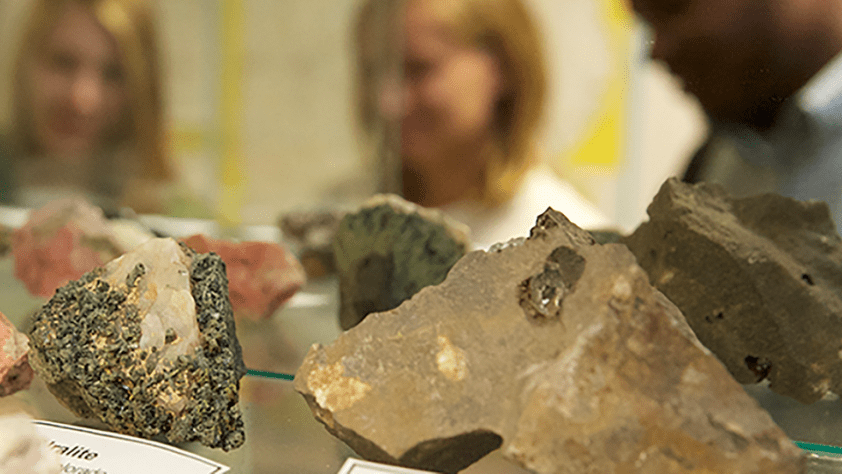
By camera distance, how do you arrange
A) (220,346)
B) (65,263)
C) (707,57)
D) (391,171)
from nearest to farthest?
(220,346) < (707,57) < (65,263) < (391,171)

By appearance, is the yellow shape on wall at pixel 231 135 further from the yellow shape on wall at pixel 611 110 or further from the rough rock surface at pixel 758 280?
the rough rock surface at pixel 758 280

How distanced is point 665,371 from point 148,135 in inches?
51.4

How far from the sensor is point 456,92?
4.16 ft

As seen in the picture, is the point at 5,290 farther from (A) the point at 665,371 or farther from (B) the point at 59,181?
(A) the point at 665,371

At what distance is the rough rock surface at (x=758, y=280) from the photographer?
1.93 ft

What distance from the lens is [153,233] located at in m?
1.06

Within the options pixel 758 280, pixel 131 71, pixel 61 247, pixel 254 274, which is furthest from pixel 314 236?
pixel 758 280

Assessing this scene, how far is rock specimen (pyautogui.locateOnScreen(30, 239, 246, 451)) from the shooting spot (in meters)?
0.51

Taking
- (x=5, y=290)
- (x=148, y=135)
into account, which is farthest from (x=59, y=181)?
(x=5, y=290)

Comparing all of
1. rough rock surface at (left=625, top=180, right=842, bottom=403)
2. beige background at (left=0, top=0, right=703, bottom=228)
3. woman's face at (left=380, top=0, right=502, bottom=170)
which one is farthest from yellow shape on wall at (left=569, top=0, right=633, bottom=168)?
rough rock surface at (left=625, top=180, right=842, bottom=403)

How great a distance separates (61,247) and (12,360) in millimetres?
358

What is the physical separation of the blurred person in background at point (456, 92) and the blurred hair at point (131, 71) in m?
0.49

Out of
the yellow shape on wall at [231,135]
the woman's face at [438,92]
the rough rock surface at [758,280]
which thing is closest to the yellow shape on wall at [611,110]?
the woman's face at [438,92]

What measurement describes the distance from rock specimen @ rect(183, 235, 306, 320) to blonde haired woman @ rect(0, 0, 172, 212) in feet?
1.99
